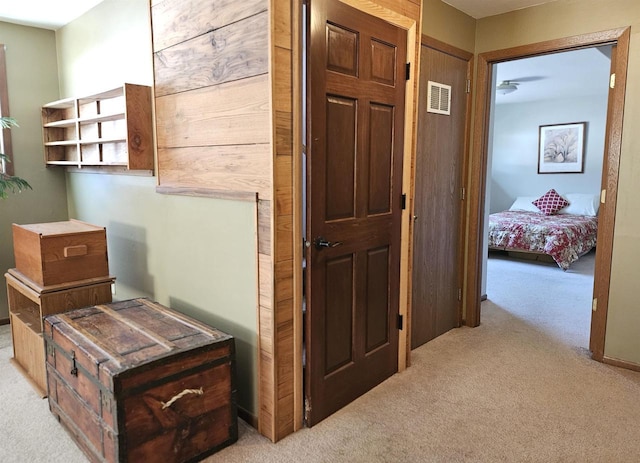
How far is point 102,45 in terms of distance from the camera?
3182 millimetres

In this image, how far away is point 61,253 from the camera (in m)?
2.55

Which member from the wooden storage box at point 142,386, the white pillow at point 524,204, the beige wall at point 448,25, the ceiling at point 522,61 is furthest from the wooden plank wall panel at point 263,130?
the white pillow at point 524,204

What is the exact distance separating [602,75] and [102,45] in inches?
228

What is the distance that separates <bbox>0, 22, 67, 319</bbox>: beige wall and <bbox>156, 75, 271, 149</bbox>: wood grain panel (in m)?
1.73

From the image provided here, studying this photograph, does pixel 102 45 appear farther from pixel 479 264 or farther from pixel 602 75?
pixel 602 75

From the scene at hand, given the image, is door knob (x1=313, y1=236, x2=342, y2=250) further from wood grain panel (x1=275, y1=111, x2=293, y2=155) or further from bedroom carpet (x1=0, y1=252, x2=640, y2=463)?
bedroom carpet (x1=0, y1=252, x2=640, y2=463)

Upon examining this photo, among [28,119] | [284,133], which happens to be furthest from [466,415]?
[28,119]

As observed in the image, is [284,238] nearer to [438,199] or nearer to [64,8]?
[438,199]

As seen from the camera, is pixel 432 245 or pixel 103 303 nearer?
pixel 103 303

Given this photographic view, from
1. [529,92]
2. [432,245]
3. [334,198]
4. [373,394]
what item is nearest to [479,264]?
[432,245]

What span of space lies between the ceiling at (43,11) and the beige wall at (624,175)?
318cm

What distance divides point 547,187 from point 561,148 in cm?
67

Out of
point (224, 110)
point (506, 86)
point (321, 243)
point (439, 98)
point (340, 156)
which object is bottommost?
point (321, 243)

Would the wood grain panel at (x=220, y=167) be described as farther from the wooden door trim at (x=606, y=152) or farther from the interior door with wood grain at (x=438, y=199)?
the wooden door trim at (x=606, y=152)
